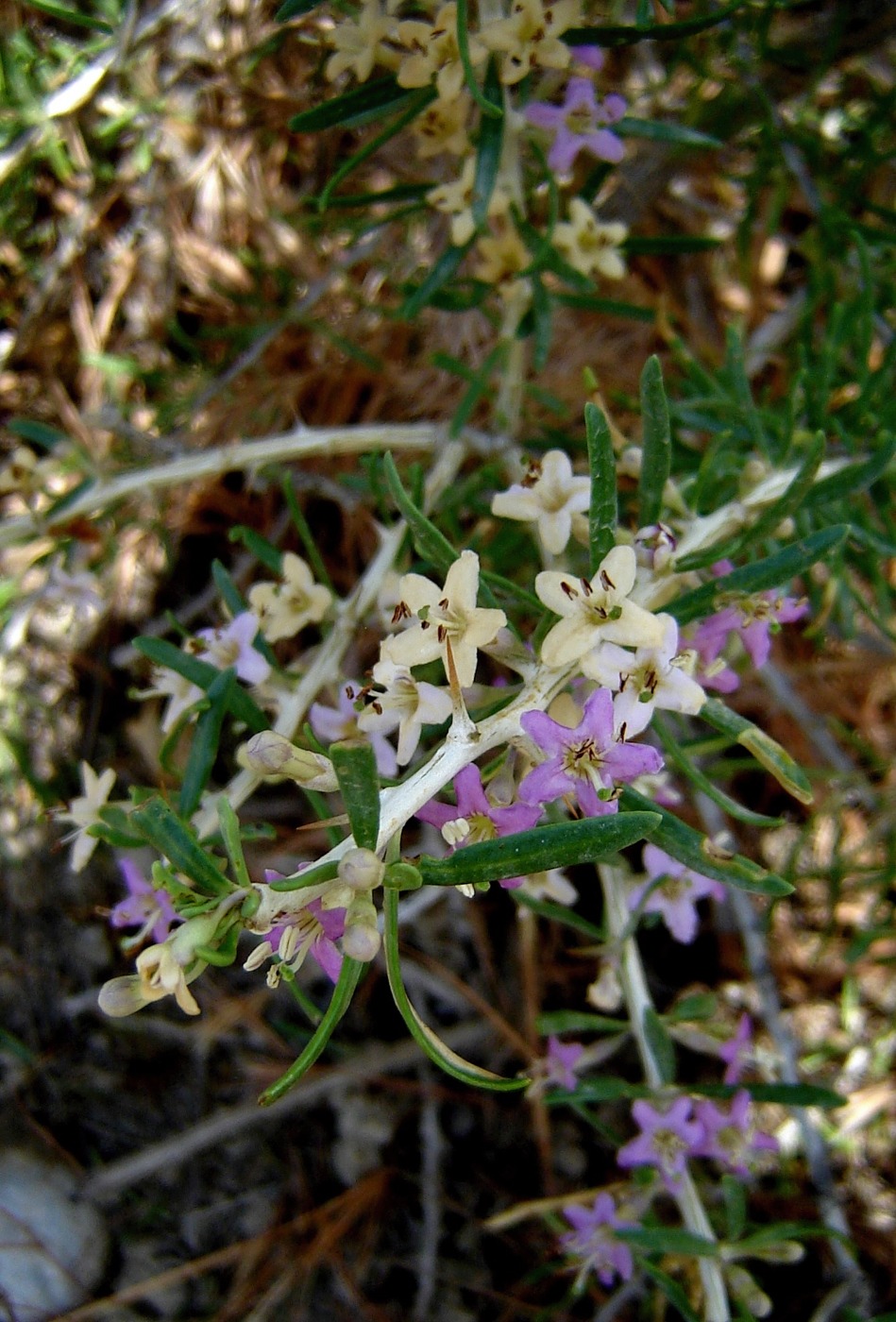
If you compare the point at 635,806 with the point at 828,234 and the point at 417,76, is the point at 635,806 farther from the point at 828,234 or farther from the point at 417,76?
the point at 828,234

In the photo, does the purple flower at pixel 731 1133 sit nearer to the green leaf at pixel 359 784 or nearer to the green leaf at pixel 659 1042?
the green leaf at pixel 659 1042

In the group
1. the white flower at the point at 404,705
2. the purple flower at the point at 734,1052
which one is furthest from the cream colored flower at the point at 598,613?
the purple flower at the point at 734,1052

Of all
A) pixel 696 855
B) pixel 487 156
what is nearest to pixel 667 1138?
pixel 696 855

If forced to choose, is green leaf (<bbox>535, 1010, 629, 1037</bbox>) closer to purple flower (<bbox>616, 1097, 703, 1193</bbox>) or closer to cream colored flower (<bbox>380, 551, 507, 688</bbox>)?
purple flower (<bbox>616, 1097, 703, 1193</bbox>)

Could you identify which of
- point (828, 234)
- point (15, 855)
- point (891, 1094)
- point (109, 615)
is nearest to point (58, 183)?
point (109, 615)

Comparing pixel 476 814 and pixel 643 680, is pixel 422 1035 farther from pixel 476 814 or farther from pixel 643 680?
pixel 643 680
